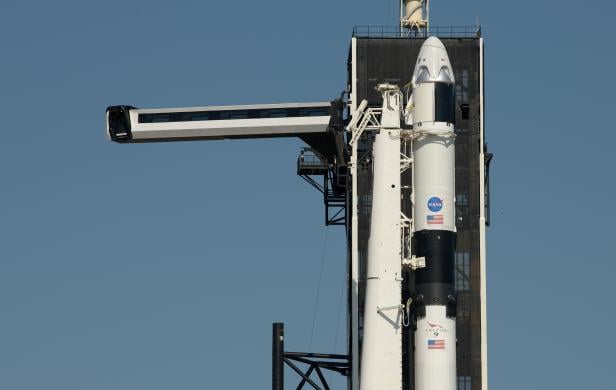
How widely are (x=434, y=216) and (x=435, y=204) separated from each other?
0.61 m

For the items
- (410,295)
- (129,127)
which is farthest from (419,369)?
(129,127)

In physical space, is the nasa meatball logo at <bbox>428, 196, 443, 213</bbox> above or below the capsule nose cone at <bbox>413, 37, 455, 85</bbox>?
below

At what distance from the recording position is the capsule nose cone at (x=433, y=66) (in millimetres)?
96375

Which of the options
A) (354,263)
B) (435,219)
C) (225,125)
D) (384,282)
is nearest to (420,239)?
(435,219)

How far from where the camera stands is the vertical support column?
107688 mm

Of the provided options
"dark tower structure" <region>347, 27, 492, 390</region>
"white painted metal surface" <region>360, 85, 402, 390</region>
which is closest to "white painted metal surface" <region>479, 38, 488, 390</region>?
"dark tower structure" <region>347, 27, 492, 390</region>

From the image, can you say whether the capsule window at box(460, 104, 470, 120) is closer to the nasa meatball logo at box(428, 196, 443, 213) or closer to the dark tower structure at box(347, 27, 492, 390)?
the dark tower structure at box(347, 27, 492, 390)

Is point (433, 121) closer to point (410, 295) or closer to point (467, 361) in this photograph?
point (410, 295)

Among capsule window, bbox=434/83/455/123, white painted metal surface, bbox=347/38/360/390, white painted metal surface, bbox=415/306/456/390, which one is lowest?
white painted metal surface, bbox=415/306/456/390

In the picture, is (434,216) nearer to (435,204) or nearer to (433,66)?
(435,204)

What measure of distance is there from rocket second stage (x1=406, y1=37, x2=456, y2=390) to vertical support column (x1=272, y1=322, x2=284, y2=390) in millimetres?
15046

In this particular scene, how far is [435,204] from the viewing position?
94.3 metres

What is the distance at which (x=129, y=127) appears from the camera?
111 m

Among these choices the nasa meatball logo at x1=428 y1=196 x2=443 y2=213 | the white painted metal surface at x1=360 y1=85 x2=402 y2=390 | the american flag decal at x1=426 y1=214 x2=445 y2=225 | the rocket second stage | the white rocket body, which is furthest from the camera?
the nasa meatball logo at x1=428 y1=196 x2=443 y2=213
